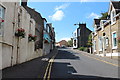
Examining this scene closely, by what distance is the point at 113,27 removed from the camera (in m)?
21.6

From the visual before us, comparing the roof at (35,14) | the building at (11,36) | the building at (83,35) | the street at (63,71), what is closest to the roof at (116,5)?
the street at (63,71)

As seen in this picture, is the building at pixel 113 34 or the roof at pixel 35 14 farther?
the roof at pixel 35 14

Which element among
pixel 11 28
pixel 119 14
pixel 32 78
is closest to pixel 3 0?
pixel 11 28

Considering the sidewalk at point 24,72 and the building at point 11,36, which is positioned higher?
the building at point 11,36

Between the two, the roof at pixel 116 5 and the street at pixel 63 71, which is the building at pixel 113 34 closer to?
the roof at pixel 116 5

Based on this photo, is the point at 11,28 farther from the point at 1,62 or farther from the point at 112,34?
the point at 112,34

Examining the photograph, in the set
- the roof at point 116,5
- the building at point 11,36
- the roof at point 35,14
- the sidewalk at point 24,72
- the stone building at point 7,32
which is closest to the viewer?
the sidewalk at point 24,72

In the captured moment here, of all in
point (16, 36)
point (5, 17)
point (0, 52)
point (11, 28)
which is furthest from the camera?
point (16, 36)

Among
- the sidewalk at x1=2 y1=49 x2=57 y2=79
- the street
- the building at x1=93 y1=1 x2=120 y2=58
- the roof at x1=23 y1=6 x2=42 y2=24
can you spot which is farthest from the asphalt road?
the roof at x1=23 y1=6 x2=42 y2=24

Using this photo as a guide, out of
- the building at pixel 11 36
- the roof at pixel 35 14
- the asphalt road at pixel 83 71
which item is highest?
the roof at pixel 35 14

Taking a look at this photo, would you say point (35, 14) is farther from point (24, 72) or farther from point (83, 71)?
point (83, 71)

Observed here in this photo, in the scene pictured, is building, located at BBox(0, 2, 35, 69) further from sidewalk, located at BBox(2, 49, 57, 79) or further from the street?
the street

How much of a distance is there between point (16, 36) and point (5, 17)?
2.92m

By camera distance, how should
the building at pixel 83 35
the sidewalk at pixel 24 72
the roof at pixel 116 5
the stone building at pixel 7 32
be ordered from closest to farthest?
the sidewalk at pixel 24 72 < the stone building at pixel 7 32 < the roof at pixel 116 5 < the building at pixel 83 35
